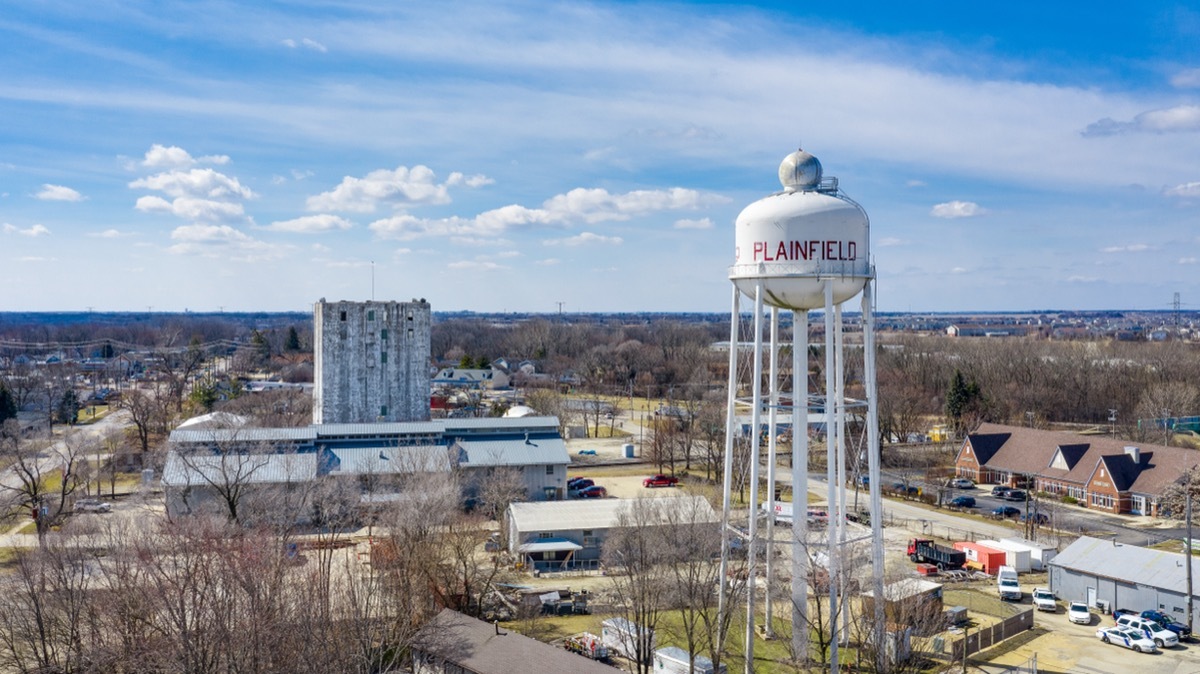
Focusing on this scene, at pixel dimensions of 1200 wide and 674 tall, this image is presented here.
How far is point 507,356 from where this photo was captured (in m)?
155

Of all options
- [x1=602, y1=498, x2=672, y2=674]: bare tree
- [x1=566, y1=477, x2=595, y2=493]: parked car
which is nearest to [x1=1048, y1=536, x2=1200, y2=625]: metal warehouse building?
[x1=602, y1=498, x2=672, y2=674]: bare tree

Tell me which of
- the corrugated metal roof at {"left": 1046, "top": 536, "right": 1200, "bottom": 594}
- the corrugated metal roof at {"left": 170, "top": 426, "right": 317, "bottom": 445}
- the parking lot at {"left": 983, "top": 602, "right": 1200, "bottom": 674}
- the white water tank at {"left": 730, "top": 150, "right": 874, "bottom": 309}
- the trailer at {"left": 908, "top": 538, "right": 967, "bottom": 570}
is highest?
the white water tank at {"left": 730, "top": 150, "right": 874, "bottom": 309}

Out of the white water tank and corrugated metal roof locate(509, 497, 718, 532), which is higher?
the white water tank

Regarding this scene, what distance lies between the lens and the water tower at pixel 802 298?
24.8 metres

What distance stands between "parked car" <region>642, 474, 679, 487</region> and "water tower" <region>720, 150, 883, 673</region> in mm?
27462

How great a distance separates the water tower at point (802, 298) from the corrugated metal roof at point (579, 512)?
353 inches

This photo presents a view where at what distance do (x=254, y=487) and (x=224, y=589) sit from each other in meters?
20.9

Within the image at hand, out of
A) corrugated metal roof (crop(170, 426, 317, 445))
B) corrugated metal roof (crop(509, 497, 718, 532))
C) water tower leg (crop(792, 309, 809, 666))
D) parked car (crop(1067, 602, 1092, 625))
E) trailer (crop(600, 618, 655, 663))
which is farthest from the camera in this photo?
corrugated metal roof (crop(170, 426, 317, 445))

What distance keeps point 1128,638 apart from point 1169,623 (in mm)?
2507

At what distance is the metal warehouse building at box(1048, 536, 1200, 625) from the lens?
31141 millimetres

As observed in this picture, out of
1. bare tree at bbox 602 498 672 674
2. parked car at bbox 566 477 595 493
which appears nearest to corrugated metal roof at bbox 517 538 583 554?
bare tree at bbox 602 498 672 674

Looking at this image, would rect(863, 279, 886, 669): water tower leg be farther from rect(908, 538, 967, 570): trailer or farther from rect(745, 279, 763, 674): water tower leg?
rect(908, 538, 967, 570): trailer

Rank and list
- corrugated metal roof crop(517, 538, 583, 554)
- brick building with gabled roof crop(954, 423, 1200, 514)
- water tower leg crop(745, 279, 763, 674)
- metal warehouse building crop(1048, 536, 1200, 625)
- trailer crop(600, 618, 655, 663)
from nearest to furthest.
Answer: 1. water tower leg crop(745, 279, 763, 674)
2. trailer crop(600, 618, 655, 663)
3. metal warehouse building crop(1048, 536, 1200, 625)
4. corrugated metal roof crop(517, 538, 583, 554)
5. brick building with gabled roof crop(954, 423, 1200, 514)

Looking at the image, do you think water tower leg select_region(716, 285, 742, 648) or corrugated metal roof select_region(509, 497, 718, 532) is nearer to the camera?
water tower leg select_region(716, 285, 742, 648)
